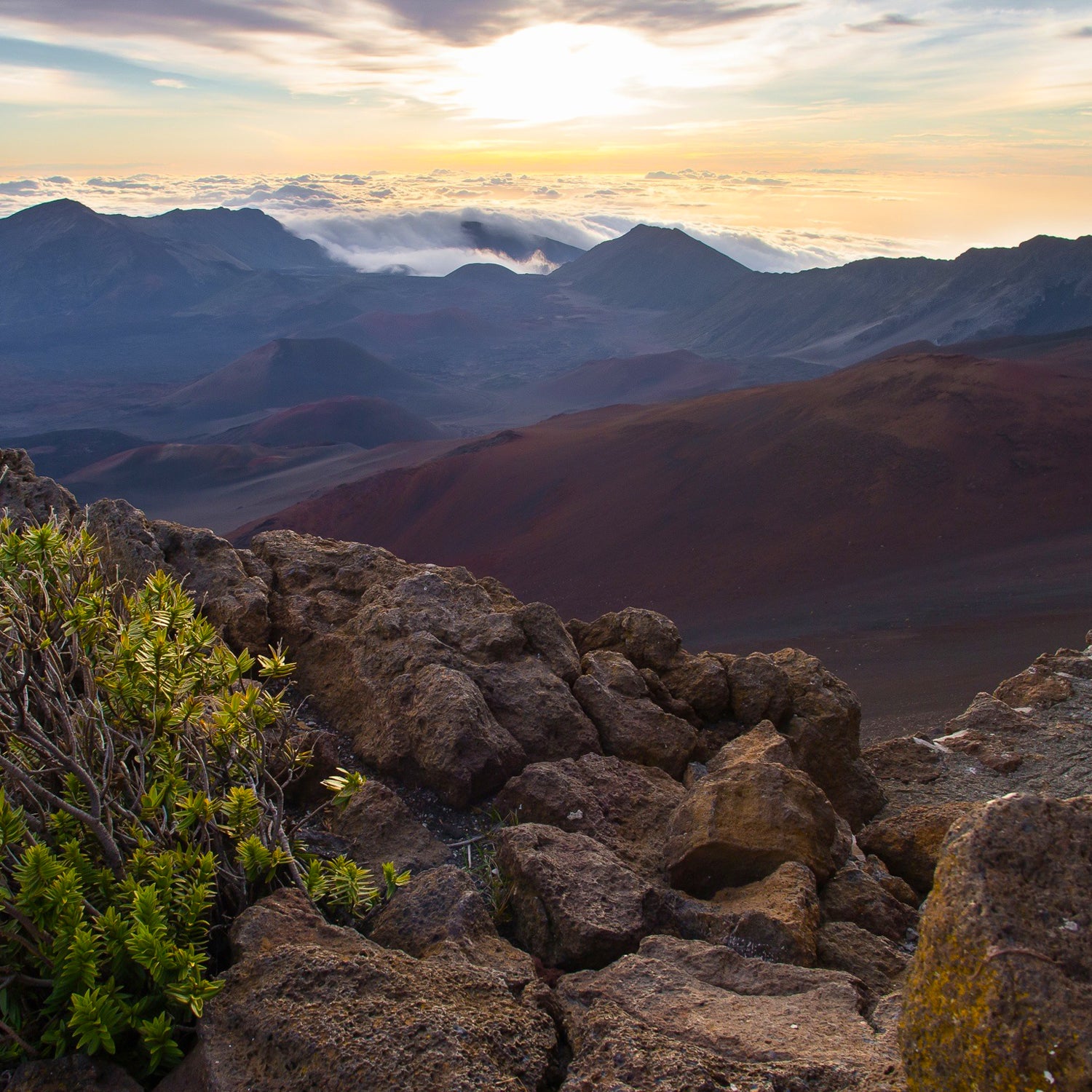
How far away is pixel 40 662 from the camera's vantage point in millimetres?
3279

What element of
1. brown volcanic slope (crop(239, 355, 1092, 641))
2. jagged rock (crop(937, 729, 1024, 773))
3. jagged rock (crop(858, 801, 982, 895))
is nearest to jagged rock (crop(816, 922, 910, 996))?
jagged rock (crop(858, 801, 982, 895))

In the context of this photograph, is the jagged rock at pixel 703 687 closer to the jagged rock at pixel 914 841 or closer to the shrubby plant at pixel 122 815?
the jagged rock at pixel 914 841

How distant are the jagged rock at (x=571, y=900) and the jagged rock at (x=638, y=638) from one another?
2.84 m

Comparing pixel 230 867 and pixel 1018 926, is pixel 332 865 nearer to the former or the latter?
pixel 230 867

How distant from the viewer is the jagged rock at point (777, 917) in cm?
351

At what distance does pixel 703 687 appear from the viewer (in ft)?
21.6

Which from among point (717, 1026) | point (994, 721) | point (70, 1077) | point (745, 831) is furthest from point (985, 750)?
point (70, 1077)

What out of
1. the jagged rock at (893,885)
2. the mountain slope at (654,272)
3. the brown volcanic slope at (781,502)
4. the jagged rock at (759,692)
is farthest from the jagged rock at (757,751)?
the mountain slope at (654,272)

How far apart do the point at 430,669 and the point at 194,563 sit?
2.20 meters

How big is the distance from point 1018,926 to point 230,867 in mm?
2445

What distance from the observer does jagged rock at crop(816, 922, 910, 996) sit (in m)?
3.60

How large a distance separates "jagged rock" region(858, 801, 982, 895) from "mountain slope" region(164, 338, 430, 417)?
101m

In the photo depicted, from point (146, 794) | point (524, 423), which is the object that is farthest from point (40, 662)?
point (524, 423)

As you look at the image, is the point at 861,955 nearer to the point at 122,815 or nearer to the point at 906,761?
the point at 122,815
